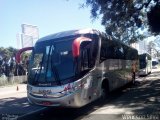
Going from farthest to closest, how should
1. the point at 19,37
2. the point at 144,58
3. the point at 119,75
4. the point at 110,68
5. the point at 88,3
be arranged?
the point at 19,37 < the point at 144,58 < the point at 88,3 < the point at 119,75 < the point at 110,68

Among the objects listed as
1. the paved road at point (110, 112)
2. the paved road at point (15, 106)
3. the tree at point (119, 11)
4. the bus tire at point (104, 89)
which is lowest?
the paved road at point (15, 106)

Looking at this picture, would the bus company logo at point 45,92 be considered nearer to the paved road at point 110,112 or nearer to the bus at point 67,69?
the bus at point 67,69

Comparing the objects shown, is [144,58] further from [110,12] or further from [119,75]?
[119,75]

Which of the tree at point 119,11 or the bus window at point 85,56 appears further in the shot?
the tree at point 119,11

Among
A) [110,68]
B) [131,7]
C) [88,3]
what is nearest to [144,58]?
[131,7]

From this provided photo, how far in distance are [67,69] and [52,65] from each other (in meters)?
0.63

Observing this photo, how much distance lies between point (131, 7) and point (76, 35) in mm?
10709

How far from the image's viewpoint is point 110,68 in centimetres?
1455

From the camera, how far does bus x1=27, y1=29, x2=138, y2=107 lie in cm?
1009

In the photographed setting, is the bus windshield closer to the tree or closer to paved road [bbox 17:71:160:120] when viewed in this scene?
paved road [bbox 17:71:160:120]

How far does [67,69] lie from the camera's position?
10258 mm

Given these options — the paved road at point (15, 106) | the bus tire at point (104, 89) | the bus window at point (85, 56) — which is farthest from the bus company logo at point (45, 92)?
the bus tire at point (104, 89)

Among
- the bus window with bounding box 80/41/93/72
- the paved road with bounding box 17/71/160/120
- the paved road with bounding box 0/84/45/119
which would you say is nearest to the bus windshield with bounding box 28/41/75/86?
the bus window with bounding box 80/41/93/72

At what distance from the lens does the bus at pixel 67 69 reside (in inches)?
397
